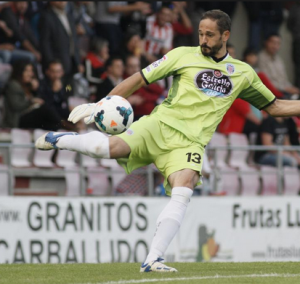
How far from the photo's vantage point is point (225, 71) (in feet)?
28.0

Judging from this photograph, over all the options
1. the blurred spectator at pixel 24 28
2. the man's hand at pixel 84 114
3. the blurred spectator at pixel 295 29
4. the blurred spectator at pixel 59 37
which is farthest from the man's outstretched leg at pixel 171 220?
the blurred spectator at pixel 295 29

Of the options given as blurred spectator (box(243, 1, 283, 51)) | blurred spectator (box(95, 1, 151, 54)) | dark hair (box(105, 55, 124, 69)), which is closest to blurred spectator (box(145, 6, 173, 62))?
blurred spectator (box(95, 1, 151, 54))

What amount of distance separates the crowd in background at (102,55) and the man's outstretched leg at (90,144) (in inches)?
199

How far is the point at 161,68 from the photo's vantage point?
843 centimetres

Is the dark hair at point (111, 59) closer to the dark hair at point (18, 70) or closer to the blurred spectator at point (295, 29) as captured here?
the dark hair at point (18, 70)

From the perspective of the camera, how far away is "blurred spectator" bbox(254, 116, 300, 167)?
50.5 feet

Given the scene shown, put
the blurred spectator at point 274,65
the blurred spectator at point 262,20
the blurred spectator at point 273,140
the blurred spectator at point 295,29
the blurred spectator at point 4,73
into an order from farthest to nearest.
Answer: the blurred spectator at point 262,20 → the blurred spectator at point 295,29 → the blurred spectator at point 274,65 → the blurred spectator at point 273,140 → the blurred spectator at point 4,73

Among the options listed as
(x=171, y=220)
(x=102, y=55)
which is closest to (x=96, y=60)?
(x=102, y=55)

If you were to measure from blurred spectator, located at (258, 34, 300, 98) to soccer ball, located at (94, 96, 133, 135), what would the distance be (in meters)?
10.0

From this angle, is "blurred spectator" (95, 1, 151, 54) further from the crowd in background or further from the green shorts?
the green shorts

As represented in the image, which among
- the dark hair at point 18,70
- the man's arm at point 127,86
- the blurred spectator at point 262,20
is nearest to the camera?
the man's arm at point 127,86

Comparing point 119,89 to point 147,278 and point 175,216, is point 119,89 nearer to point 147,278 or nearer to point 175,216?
point 175,216

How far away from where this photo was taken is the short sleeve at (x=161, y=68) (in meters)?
8.39

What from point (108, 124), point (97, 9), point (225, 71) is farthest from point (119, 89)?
point (97, 9)
